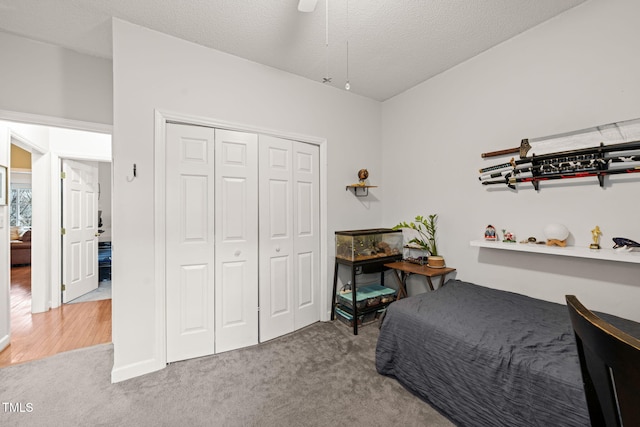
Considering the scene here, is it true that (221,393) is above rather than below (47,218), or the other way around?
below

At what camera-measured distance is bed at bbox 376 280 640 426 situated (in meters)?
1.17

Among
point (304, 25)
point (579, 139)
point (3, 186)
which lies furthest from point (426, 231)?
point (3, 186)

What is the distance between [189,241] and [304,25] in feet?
6.50

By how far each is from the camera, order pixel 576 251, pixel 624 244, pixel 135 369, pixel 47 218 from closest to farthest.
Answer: pixel 624 244
pixel 576 251
pixel 135 369
pixel 47 218

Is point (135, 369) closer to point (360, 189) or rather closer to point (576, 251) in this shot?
point (360, 189)

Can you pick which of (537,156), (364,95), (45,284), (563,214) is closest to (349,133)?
(364,95)

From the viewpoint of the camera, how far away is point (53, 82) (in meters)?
2.23

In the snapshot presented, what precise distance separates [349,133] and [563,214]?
2144 mm

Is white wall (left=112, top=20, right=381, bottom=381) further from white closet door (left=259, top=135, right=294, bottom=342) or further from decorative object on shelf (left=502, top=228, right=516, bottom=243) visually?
decorative object on shelf (left=502, top=228, right=516, bottom=243)

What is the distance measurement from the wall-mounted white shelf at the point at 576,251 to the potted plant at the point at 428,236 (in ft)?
1.64

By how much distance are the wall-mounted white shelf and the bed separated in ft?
1.27

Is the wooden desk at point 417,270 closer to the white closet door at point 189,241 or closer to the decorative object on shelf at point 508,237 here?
the decorative object on shelf at point 508,237

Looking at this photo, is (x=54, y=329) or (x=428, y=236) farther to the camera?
(x=428, y=236)

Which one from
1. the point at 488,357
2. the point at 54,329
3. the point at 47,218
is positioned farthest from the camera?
the point at 47,218
